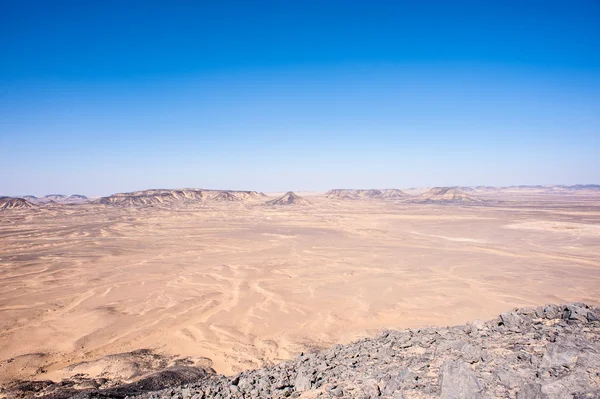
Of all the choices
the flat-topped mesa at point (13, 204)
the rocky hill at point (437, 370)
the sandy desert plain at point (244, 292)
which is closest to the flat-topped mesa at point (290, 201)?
the sandy desert plain at point (244, 292)

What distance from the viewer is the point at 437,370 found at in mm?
5254

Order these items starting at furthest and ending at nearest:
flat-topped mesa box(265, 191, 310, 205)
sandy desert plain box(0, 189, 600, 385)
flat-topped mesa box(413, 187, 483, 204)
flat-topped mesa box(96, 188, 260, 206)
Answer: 1. flat-topped mesa box(413, 187, 483, 204)
2. flat-topped mesa box(265, 191, 310, 205)
3. flat-topped mesa box(96, 188, 260, 206)
4. sandy desert plain box(0, 189, 600, 385)

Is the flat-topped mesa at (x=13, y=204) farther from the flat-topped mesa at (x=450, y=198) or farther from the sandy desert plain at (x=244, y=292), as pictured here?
the flat-topped mesa at (x=450, y=198)

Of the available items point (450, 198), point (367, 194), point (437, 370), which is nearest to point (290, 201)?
point (450, 198)

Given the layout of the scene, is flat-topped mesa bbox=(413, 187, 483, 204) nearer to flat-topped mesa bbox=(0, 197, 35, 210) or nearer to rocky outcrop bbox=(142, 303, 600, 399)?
rocky outcrop bbox=(142, 303, 600, 399)

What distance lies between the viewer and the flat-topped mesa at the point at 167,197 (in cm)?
8288

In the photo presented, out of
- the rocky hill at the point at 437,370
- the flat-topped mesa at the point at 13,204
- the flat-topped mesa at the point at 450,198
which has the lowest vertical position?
the rocky hill at the point at 437,370

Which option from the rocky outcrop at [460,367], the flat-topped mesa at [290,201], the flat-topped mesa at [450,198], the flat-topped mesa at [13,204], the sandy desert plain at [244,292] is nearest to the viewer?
the rocky outcrop at [460,367]

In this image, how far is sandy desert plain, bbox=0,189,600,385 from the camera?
937cm

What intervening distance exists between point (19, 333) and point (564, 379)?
14.5 m

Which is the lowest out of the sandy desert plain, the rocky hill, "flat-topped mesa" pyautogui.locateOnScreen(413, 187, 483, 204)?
the sandy desert plain

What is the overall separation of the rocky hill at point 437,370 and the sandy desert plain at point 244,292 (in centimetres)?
152

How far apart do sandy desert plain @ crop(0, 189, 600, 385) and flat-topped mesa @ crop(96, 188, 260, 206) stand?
54645mm

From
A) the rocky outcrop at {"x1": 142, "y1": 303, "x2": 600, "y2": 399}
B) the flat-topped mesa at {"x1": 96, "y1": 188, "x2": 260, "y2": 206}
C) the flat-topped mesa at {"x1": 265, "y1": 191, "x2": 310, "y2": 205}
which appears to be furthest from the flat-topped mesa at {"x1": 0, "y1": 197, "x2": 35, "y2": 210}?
the rocky outcrop at {"x1": 142, "y1": 303, "x2": 600, "y2": 399}
